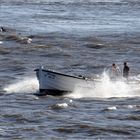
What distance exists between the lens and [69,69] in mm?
48375

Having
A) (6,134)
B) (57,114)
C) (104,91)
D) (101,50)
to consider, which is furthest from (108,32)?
(6,134)

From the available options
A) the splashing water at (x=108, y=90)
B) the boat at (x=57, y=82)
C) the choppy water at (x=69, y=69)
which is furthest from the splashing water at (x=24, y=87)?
the splashing water at (x=108, y=90)

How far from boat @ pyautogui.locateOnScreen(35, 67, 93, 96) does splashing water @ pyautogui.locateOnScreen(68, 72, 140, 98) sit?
1.25 ft

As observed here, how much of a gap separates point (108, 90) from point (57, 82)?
274cm

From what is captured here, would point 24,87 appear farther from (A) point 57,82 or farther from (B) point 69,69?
(B) point 69,69

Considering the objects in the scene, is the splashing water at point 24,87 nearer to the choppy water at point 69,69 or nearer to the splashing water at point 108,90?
the choppy water at point 69,69

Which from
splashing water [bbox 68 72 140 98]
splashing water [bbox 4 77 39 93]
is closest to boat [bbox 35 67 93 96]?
splashing water [bbox 68 72 140 98]

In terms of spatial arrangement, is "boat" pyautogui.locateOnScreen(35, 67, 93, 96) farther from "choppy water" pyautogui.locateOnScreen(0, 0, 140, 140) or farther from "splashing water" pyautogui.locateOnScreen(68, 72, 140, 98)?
"choppy water" pyautogui.locateOnScreen(0, 0, 140, 140)

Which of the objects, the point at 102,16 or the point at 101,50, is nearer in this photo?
the point at 101,50

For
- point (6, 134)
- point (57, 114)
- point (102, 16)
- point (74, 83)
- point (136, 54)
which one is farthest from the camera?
point (102, 16)

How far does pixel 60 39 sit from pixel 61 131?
121ft

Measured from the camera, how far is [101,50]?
5878 centimetres

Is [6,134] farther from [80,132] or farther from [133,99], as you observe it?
[133,99]

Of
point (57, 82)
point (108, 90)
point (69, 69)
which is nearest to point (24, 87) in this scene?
point (57, 82)
